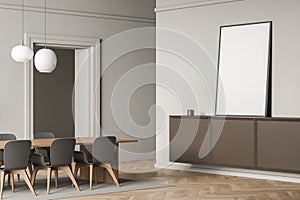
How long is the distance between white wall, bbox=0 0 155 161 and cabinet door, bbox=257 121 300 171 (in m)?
4.21

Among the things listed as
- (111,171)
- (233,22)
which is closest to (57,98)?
(233,22)

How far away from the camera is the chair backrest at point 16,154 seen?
8352mm

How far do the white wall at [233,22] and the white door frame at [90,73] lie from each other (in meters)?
1.48

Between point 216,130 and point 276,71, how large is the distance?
1442 mm

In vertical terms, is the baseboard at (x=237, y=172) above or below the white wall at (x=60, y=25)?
below

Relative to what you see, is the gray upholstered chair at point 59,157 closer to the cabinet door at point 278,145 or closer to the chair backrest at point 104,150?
the chair backrest at point 104,150

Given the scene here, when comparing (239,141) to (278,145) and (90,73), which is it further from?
(90,73)

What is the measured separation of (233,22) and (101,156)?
340 centimetres

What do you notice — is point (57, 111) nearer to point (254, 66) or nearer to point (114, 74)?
point (114, 74)

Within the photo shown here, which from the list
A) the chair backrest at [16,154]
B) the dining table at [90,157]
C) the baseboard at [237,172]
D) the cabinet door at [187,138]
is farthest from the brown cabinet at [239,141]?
the chair backrest at [16,154]

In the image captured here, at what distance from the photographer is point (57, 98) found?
15883mm

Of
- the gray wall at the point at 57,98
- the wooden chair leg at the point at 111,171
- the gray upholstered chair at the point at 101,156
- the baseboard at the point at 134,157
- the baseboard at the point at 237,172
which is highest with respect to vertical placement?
the gray wall at the point at 57,98

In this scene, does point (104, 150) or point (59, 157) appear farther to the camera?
point (104, 150)

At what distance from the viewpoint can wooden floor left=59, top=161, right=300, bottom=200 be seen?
8.56m
